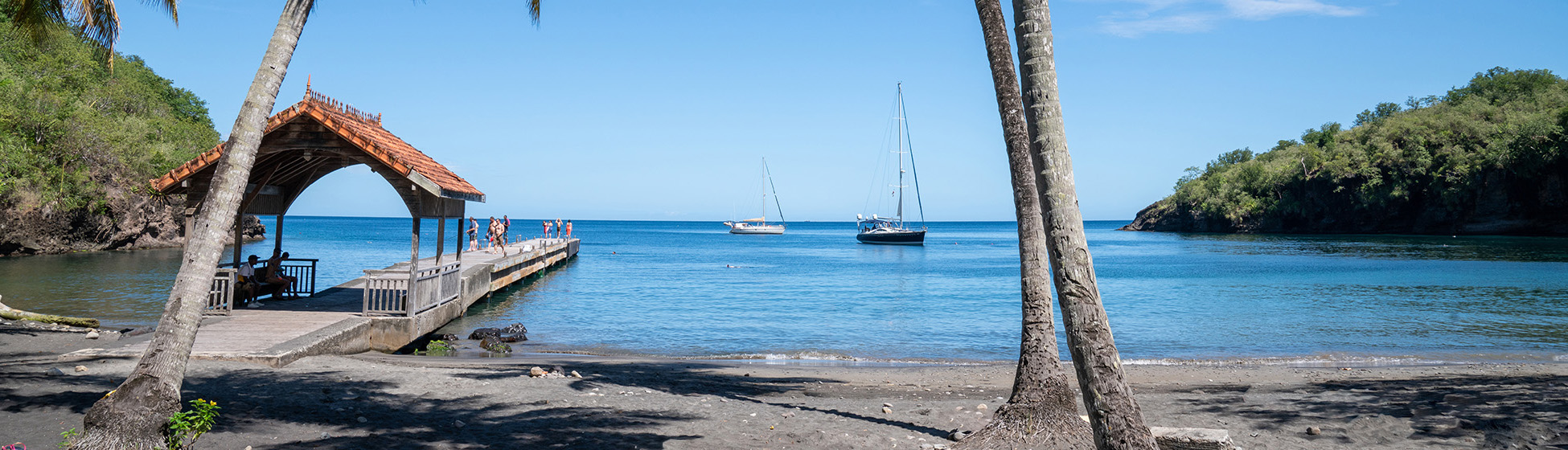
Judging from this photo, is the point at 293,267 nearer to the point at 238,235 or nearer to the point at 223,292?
the point at 238,235

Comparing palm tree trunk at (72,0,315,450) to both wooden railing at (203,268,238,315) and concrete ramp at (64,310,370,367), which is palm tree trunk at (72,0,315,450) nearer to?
concrete ramp at (64,310,370,367)

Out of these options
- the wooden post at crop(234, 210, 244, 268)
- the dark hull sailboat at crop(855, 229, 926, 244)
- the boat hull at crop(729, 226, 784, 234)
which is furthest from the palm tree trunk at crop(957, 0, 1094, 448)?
the boat hull at crop(729, 226, 784, 234)

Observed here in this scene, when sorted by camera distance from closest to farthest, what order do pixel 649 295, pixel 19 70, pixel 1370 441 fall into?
1. pixel 1370 441
2. pixel 649 295
3. pixel 19 70

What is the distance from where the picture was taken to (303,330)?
1127 cm

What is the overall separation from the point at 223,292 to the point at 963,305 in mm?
17811

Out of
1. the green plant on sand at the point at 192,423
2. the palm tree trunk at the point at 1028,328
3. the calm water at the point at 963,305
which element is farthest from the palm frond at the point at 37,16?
the palm tree trunk at the point at 1028,328

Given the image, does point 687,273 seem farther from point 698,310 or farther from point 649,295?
point 698,310

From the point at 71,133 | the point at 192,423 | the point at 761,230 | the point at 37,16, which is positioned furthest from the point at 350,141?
the point at 761,230

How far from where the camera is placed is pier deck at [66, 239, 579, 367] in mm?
9438

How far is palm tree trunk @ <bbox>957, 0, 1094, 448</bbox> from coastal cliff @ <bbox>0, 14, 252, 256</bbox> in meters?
28.7

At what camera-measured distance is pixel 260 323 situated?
11828mm

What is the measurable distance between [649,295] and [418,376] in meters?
17.1

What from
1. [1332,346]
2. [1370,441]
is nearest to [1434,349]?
[1332,346]

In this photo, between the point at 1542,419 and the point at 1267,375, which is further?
the point at 1267,375
